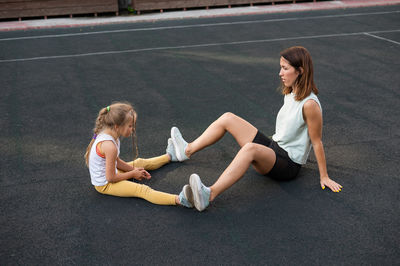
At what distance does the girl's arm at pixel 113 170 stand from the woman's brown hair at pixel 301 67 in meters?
1.36

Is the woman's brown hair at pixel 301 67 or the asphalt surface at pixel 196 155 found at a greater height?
the woman's brown hair at pixel 301 67

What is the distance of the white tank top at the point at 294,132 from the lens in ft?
10.4

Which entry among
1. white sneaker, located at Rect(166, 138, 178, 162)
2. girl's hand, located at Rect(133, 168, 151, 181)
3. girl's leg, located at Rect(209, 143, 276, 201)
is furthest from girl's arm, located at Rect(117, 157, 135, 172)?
girl's leg, located at Rect(209, 143, 276, 201)

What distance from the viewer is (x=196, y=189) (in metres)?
2.85

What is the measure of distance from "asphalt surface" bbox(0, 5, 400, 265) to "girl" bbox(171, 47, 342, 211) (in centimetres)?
21

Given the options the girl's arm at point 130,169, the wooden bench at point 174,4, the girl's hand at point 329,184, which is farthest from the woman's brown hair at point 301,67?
the wooden bench at point 174,4

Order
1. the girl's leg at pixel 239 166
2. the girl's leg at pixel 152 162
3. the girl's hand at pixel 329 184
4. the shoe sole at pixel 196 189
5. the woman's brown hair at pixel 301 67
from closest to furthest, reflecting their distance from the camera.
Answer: the shoe sole at pixel 196 189
the girl's leg at pixel 239 166
the woman's brown hair at pixel 301 67
the girl's hand at pixel 329 184
the girl's leg at pixel 152 162

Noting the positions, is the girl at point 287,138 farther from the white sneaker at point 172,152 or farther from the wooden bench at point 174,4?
the wooden bench at point 174,4

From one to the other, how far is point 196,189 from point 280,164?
76 centimetres

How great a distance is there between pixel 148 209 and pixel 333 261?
4.38 ft

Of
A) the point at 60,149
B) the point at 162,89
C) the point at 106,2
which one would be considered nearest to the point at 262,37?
the point at 162,89

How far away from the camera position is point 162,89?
5777mm

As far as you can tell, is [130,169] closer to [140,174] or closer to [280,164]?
[140,174]

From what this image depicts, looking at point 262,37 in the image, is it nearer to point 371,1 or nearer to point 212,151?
point 212,151
